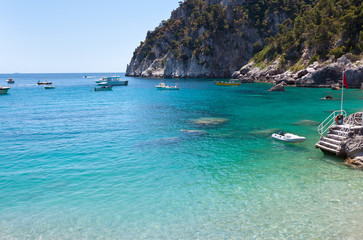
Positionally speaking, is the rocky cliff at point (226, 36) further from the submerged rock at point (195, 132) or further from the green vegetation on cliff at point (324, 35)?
the submerged rock at point (195, 132)

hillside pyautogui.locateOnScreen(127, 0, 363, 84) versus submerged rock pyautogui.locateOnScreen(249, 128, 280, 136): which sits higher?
hillside pyautogui.locateOnScreen(127, 0, 363, 84)

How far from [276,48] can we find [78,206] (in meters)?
131

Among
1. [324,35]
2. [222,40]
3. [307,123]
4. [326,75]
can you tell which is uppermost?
[222,40]

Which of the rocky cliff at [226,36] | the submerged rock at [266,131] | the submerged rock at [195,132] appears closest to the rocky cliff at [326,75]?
the submerged rock at [266,131]

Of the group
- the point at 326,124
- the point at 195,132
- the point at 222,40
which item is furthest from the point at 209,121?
the point at 222,40

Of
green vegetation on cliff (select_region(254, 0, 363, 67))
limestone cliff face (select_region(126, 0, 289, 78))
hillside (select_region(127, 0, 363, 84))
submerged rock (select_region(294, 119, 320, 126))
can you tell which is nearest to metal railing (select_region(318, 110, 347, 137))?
submerged rock (select_region(294, 119, 320, 126))

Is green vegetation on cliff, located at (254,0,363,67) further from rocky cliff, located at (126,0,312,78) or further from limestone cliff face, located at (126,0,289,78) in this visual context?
limestone cliff face, located at (126,0,289,78)

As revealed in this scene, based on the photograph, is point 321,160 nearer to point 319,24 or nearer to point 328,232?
point 328,232

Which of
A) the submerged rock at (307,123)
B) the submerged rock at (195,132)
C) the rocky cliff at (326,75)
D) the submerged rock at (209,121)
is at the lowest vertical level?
the submerged rock at (195,132)

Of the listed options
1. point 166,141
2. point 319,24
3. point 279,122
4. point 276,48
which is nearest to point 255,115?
point 279,122

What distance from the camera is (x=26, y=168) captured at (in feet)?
70.0

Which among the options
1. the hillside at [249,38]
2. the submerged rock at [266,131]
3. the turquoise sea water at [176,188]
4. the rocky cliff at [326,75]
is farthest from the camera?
the hillside at [249,38]

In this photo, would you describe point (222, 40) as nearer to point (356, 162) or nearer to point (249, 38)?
point (249, 38)

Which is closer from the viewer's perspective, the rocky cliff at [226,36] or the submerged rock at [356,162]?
the submerged rock at [356,162]
